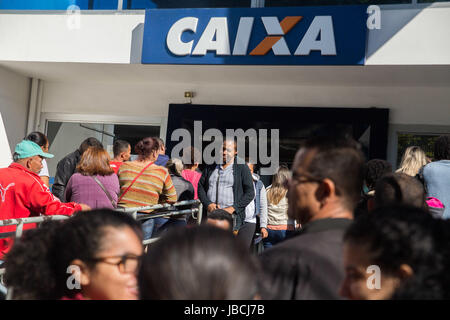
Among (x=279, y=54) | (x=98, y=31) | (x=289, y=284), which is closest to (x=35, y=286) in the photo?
(x=289, y=284)

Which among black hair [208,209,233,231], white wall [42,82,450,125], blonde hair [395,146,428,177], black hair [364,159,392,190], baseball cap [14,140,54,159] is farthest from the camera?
white wall [42,82,450,125]

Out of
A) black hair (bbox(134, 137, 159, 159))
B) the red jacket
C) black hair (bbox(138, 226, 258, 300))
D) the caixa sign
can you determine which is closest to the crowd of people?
black hair (bbox(138, 226, 258, 300))

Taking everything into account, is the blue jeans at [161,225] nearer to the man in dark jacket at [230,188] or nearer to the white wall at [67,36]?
the man in dark jacket at [230,188]

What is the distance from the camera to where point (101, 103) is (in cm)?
873

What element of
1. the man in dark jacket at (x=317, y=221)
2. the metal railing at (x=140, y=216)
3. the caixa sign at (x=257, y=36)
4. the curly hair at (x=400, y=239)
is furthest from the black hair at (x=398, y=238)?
the caixa sign at (x=257, y=36)

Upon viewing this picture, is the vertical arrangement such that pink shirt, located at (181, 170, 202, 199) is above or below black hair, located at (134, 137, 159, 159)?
below

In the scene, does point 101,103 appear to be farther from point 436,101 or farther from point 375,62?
point 436,101

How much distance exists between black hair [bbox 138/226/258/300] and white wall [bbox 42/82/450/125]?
695 centimetres

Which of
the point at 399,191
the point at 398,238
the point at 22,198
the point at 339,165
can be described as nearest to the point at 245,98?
the point at 22,198

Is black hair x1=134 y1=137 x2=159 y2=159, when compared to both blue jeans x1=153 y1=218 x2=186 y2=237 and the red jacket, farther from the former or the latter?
the red jacket

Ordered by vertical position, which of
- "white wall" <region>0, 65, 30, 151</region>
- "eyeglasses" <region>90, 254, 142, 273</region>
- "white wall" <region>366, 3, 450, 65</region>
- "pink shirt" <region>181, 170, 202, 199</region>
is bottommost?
"eyeglasses" <region>90, 254, 142, 273</region>

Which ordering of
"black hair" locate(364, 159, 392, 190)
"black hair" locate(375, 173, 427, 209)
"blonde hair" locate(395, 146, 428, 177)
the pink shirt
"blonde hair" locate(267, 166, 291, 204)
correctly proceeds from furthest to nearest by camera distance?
"blonde hair" locate(267, 166, 291, 204), the pink shirt, "blonde hair" locate(395, 146, 428, 177), "black hair" locate(364, 159, 392, 190), "black hair" locate(375, 173, 427, 209)

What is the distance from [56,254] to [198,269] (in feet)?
2.91

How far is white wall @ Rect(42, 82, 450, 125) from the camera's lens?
7375 millimetres
